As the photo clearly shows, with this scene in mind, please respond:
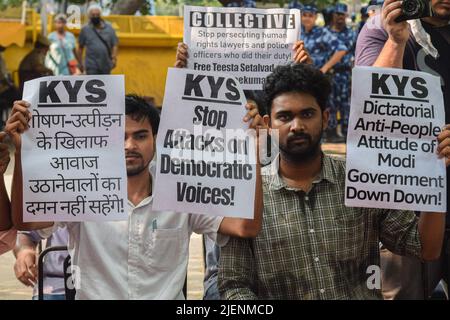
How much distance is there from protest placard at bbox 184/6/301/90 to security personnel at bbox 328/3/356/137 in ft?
33.1

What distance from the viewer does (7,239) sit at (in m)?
4.95

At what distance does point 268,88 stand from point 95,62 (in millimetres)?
13322

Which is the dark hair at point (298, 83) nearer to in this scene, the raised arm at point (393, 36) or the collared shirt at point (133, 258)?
the raised arm at point (393, 36)

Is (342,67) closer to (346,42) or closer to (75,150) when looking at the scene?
(346,42)

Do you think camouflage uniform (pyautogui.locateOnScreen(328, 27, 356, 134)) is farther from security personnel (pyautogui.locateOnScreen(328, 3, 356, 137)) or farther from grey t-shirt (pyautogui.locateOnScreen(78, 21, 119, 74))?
grey t-shirt (pyautogui.locateOnScreen(78, 21, 119, 74))

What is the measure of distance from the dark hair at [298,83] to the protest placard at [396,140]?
243 millimetres

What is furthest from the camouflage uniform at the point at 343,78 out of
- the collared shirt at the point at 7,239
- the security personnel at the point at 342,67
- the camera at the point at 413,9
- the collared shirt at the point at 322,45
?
the collared shirt at the point at 7,239

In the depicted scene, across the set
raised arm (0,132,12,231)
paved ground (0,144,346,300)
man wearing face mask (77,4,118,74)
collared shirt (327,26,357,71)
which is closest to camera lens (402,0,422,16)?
raised arm (0,132,12,231)

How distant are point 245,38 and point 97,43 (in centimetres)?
1186

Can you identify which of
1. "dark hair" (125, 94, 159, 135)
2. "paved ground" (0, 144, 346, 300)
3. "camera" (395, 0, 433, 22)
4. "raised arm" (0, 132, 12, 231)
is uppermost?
"camera" (395, 0, 433, 22)

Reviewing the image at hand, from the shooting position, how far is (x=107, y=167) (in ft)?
16.1

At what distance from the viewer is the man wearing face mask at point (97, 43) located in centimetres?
1819

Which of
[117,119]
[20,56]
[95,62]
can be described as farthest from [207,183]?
[20,56]

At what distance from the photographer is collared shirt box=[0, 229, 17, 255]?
493cm
